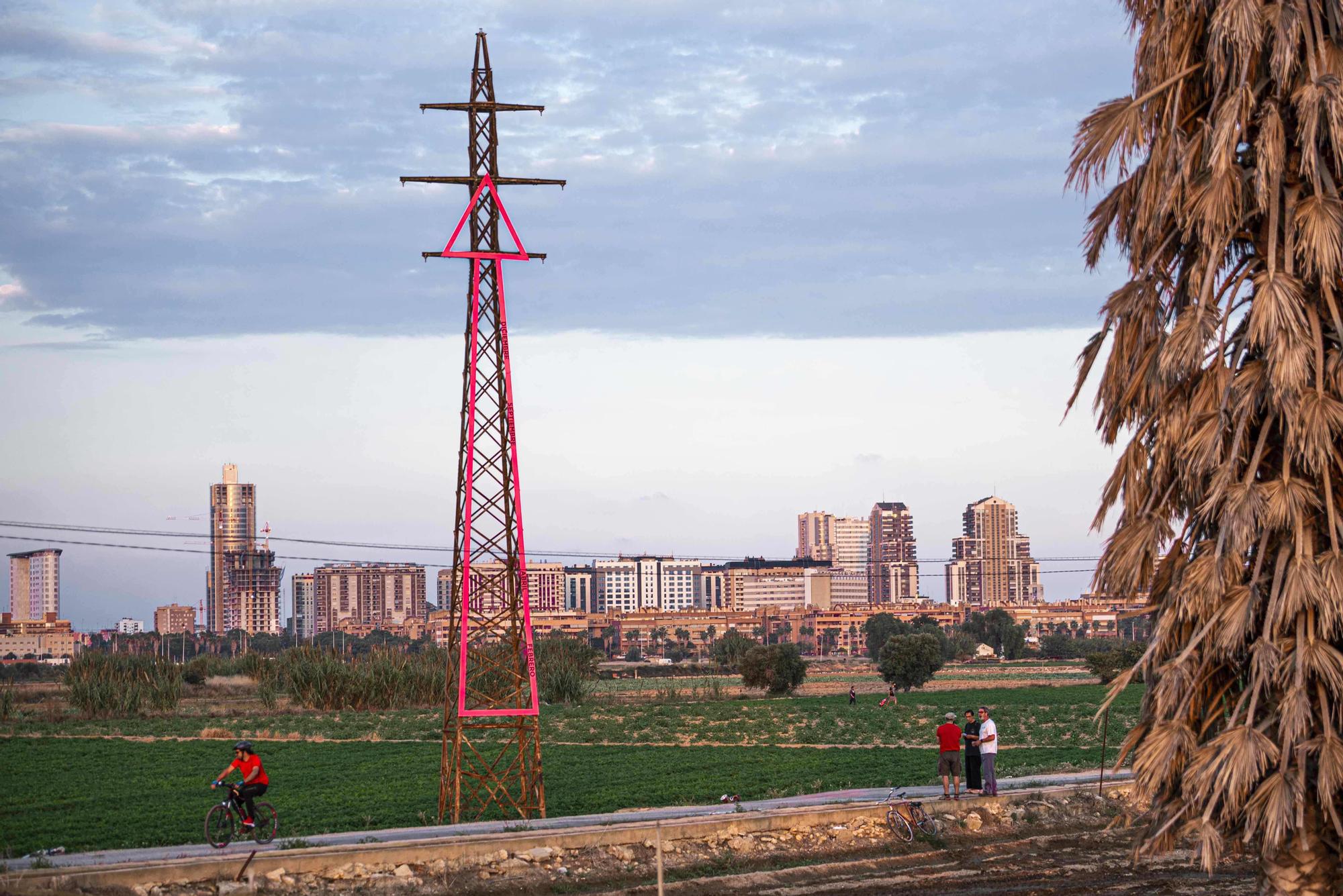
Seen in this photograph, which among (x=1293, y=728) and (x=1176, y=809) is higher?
(x=1293, y=728)

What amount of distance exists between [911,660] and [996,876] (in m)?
66.3

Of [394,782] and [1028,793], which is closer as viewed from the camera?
[1028,793]

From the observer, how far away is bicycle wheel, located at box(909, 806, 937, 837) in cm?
2470

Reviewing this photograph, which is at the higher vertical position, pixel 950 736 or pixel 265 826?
pixel 950 736

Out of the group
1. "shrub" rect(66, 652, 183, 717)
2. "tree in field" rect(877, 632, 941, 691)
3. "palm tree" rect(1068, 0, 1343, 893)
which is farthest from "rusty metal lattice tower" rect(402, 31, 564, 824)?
"tree in field" rect(877, 632, 941, 691)

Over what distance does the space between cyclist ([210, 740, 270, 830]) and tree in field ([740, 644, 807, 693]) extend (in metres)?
63.6

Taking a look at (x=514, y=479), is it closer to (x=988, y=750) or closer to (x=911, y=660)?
(x=988, y=750)

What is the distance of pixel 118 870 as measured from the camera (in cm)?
1773

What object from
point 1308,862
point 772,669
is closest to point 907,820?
point 1308,862

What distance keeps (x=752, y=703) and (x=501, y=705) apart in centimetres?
4388

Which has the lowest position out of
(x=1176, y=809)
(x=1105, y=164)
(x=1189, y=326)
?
(x=1176, y=809)

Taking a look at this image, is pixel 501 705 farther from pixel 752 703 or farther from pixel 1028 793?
pixel 752 703

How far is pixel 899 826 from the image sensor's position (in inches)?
969

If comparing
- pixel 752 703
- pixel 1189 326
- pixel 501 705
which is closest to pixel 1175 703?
pixel 1189 326
